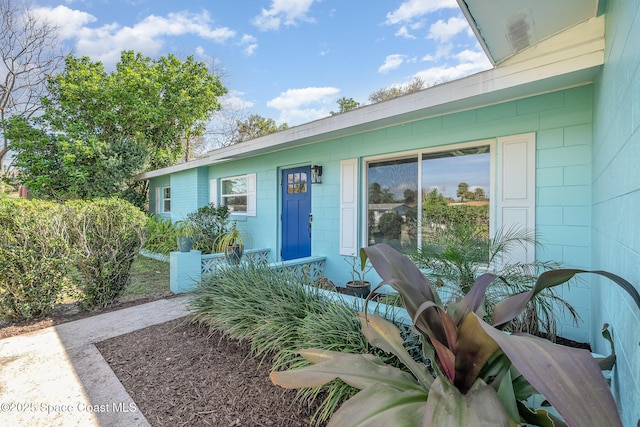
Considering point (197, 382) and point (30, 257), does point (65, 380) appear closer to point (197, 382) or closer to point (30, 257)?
point (197, 382)

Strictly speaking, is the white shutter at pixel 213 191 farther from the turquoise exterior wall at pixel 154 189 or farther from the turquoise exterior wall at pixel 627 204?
the turquoise exterior wall at pixel 627 204

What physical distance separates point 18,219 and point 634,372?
528cm

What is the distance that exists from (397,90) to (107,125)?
14345 millimetres

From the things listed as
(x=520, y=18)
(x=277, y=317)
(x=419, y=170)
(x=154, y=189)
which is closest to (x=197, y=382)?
(x=277, y=317)

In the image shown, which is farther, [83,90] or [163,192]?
[83,90]

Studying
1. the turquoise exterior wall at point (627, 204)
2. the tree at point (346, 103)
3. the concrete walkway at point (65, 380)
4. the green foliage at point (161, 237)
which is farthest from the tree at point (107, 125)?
the turquoise exterior wall at point (627, 204)

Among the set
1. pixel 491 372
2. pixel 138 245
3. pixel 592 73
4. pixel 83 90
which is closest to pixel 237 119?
pixel 83 90

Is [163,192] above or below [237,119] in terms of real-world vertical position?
below

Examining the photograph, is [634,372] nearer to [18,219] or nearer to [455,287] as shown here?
[455,287]

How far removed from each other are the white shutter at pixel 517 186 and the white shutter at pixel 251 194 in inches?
200

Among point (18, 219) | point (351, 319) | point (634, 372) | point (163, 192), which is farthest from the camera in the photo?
point (163, 192)

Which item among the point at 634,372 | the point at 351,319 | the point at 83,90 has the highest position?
the point at 83,90

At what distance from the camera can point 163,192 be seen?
12.6 metres

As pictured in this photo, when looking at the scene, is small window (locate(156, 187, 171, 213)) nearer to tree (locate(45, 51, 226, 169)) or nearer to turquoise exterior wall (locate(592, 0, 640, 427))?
tree (locate(45, 51, 226, 169))
